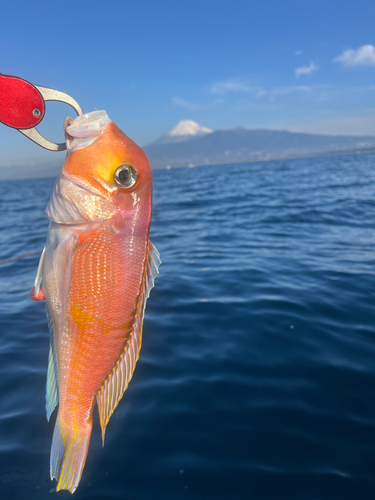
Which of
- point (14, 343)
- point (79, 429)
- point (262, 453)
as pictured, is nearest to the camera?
point (79, 429)

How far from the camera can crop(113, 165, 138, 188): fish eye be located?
1822 mm

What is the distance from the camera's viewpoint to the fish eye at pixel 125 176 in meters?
1.82

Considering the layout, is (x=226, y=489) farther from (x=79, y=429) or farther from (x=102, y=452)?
(x=79, y=429)

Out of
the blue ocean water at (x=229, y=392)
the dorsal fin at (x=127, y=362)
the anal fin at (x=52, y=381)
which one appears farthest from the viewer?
the blue ocean water at (x=229, y=392)

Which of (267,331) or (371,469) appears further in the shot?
(267,331)

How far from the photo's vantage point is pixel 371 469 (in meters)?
2.54

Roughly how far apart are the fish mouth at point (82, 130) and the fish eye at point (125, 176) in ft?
0.74

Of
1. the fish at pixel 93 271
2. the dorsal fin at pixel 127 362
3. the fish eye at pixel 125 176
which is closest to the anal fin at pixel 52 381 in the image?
the fish at pixel 93 271

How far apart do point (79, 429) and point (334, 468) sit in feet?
6.90

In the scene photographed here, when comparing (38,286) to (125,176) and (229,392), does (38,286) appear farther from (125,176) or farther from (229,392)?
(229,392)

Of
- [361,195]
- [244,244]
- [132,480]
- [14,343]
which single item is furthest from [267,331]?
[361,195]

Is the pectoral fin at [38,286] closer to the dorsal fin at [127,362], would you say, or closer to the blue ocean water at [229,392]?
the dorsal fin at [127,362]

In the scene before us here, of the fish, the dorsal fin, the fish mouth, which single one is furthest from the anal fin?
the fish mouth

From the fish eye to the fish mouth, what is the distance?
8.9 inches
